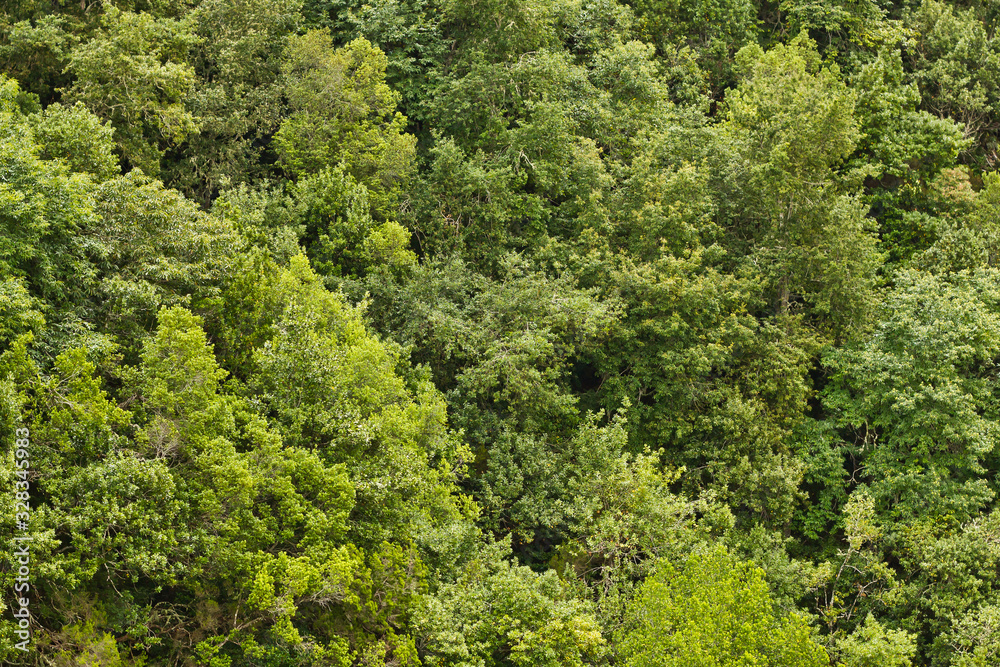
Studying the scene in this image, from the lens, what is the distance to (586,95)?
129ft

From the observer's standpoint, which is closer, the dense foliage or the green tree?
the dense foliage

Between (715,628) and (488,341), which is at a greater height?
(488,341)

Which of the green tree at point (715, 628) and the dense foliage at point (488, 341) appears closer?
the dense foliage at point (488, 341)

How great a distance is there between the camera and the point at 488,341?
31703mm

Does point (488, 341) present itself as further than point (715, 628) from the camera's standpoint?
Yes

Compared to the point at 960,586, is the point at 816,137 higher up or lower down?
higher up

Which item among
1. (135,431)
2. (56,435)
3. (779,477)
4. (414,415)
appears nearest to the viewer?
(56,435)

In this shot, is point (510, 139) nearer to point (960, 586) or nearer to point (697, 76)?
point (697, 76)

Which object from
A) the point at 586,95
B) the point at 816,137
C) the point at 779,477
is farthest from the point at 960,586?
the point at 586,95

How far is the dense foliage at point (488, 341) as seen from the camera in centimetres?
2105

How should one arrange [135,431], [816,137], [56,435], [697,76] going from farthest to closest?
[697,76] → [816,137] → [135,431] → [56,435]

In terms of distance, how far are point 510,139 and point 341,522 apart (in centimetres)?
1771

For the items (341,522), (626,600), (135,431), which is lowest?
(626,600)

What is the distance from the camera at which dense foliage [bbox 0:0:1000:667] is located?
21047mm
